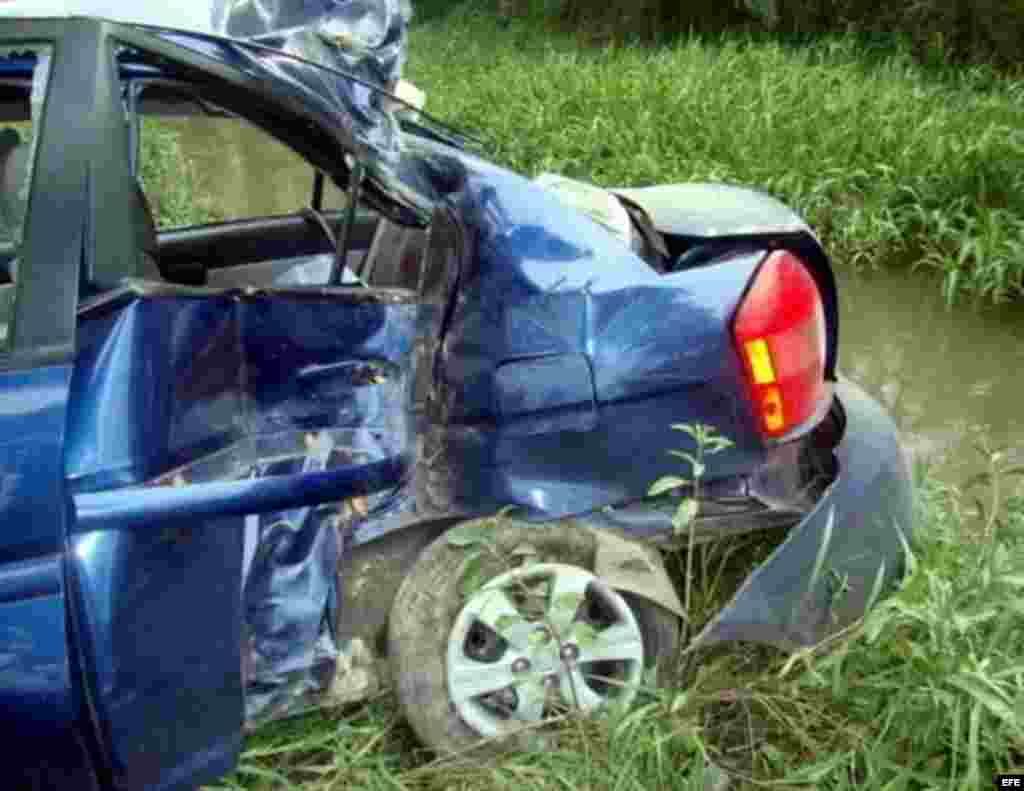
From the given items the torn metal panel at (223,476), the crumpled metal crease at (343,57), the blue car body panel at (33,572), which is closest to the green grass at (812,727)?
the torn metal panel at (223,476)

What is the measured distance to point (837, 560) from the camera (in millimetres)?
2166

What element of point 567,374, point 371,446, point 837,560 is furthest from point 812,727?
point 371,446

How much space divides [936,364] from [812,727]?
2.78 meters

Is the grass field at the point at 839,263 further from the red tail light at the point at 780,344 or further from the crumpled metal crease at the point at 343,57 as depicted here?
the crumpled metal crease at the point at 343,57

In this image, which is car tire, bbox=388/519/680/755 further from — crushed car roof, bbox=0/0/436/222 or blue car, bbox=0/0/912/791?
crushed car roof, bbox=0/0/436/222

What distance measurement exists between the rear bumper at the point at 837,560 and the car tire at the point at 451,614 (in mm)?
208

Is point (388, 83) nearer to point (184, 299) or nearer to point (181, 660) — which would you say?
point (184, 299)

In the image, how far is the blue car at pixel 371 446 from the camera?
1702mm

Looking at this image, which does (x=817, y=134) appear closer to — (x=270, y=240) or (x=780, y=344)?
(x=270, y=240)

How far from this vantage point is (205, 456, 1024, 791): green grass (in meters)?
1.98

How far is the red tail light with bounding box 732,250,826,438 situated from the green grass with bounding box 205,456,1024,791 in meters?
0.42

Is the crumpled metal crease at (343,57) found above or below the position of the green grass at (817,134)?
above

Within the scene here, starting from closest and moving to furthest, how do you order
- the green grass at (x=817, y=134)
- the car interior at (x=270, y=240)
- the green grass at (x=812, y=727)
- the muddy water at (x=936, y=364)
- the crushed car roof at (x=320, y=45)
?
the green grass at (x=812, y=727) < the crushed car roof at (x=320, y=45) < the car interior at (x=270, y=240) < the muddy water at (x=936, y=364) < the green grass at (x=817, y=134)

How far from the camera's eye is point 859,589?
2215 millimetres
